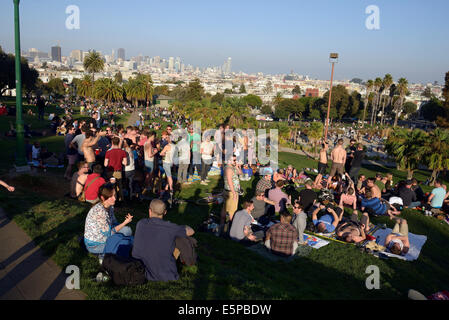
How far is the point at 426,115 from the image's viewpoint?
92375mm

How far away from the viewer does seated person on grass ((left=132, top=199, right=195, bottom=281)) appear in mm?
4184

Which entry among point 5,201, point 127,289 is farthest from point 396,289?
point 5,201

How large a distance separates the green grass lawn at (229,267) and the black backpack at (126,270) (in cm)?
10

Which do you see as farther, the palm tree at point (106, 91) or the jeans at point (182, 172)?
the palm tree at point (106, 91)

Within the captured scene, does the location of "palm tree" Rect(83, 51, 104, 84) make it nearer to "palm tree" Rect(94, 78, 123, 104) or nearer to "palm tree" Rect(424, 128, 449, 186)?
"palm tree" Rect(94, 78, 123, 104)

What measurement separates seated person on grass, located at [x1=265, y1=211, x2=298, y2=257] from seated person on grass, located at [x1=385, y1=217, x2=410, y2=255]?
233cm

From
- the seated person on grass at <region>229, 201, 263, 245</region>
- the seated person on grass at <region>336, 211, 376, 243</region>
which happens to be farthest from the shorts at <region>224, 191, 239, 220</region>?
the seated person on grass at <region>336, 211, 376, 243</region>

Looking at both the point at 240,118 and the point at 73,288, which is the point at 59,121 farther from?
the point at 240,118

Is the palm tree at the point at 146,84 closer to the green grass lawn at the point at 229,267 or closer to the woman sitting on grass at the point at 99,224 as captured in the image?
the green grass lawn at the point at 229,267

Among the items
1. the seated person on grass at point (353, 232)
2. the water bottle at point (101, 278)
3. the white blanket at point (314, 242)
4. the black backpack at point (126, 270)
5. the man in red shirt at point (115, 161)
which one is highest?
the man in red shirt at point (115, 161)

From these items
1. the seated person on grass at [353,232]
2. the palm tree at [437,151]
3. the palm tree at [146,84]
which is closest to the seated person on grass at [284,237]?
the seated person on grass at [353,232]

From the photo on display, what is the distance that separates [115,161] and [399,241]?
656 centimetres

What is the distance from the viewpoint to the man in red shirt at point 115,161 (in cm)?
804

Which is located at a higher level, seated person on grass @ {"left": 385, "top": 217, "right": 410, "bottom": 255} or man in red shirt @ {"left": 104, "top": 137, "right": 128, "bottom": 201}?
man in red shirt @ {"left": 104, "top": 137, "right": 128, "bottom": 201}
